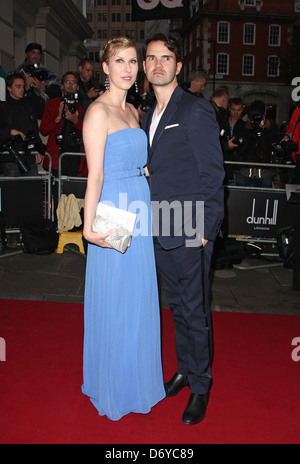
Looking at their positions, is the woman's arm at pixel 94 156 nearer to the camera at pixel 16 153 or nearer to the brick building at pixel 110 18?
the camera at pixel 16 153

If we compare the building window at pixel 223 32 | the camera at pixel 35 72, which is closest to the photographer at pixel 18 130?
the camera at pixel 35 72

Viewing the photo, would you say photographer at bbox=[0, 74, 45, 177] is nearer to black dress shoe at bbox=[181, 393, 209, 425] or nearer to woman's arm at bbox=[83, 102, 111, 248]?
woman's arm at bbox=[83, 102, 111, 248]

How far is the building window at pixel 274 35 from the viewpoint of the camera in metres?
44.9

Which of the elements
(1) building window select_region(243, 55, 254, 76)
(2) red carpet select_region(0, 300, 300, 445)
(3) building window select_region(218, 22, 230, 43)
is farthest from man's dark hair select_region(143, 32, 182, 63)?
(3) building window select_region(218, 22, 230, 43)

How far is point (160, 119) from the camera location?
268 centimetres

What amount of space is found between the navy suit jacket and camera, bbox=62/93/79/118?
4.32m

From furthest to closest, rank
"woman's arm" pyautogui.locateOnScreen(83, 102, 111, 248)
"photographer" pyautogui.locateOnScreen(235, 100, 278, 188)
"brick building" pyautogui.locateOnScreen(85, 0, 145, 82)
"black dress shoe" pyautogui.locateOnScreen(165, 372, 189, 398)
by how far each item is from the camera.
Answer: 1. "brick building" pyautogui.locateOnScreen(85, 0, 145, 82)
2. "photographer" pyautogui.locateOnScreen(235, 100, 278, 188)
3. "black dress shoe" pyautogui.locateOnScreen(165, 372, 189, 398)
4. "woman's arm" pyautogui.locateOnScreen(83, 102, 111, 248)

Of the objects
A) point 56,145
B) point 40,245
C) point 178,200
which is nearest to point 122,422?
point 178,200

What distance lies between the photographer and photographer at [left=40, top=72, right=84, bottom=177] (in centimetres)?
670

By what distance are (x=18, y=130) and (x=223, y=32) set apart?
43.9m

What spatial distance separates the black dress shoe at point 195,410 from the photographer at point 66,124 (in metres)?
4.91

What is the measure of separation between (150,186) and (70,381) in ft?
4.96

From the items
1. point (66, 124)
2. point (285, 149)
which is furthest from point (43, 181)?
point (285, 149)
